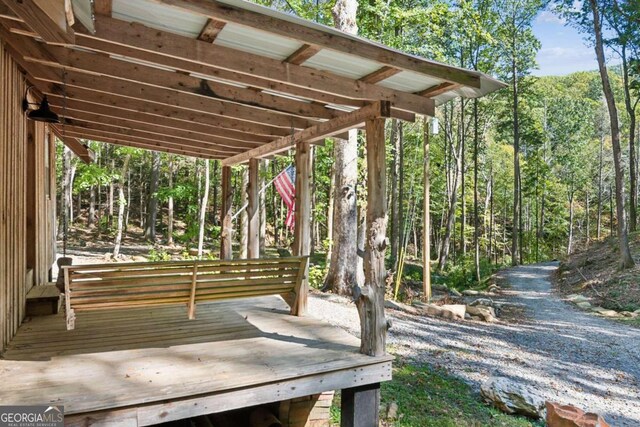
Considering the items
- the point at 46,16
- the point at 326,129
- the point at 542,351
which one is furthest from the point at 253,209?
the point at 542,351

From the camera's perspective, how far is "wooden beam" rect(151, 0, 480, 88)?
2.68 metres

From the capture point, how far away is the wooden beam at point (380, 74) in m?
3.55

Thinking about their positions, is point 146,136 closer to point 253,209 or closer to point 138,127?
point 138,127

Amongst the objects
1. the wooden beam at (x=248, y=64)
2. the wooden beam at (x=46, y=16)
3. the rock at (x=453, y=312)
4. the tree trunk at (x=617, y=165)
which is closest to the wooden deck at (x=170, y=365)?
the wooden beam at (x=46, y=16)

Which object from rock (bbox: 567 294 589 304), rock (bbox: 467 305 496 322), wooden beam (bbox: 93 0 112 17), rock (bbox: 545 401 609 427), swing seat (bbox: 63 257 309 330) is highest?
wooden beam (bbox: 93 0 112 17)

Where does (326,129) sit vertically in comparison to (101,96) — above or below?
below

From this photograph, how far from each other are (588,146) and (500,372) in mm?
34128

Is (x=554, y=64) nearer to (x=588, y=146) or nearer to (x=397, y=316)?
(x=588, y=146)

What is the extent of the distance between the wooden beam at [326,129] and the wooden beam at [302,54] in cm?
86

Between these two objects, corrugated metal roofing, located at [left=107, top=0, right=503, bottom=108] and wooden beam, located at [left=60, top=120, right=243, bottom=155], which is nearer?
corrugated metal roofing, located at [left=107, top=0, right=503, bottom=108]

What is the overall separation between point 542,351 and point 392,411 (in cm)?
399

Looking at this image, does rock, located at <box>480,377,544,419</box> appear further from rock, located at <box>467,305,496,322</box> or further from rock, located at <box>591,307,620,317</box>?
rock, located at <box>591,307,620,317</box>

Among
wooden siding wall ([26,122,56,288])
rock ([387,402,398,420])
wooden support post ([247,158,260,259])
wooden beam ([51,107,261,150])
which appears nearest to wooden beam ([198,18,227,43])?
wooden beam ([51,107,261,150])

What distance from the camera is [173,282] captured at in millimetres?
3979
